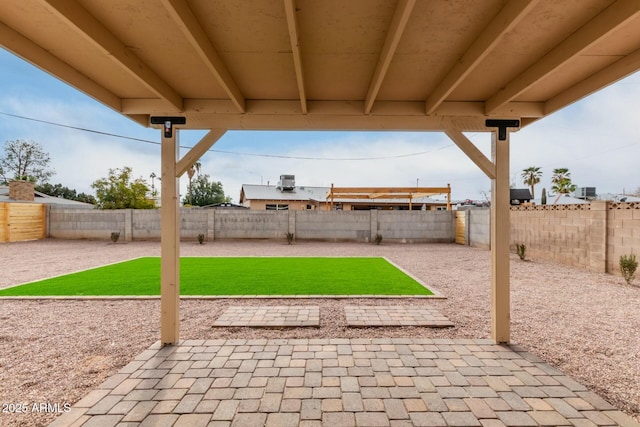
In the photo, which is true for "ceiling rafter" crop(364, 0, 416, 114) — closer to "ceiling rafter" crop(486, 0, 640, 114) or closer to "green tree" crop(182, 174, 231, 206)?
"ceiling rafter" crop(486, 0, 640, 114)

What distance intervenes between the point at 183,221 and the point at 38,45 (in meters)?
12.9

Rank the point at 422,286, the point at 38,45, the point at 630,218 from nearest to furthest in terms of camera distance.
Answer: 1. the point at 38,45
2. the point at 422,286
3. the point at 630,218

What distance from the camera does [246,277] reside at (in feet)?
21.0

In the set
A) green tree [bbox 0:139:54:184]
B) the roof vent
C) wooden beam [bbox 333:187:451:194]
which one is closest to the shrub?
wooden beam [bbox 333:187:451:194]

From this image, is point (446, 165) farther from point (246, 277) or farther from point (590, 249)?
point (246, 277)

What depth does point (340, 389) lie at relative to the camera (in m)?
2.35

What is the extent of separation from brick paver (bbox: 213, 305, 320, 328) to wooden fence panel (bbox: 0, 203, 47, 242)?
1458cm

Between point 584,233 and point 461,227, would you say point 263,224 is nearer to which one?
point 461,227

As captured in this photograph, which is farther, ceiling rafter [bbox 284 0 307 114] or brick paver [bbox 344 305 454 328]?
brick paver [bbox 344 305 454 328]

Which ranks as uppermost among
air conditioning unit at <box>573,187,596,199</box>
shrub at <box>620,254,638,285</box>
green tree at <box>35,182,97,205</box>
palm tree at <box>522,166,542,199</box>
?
palm tree at <box>522,166,542,199</box>

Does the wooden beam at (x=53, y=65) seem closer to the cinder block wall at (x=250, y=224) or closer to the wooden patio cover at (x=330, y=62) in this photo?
the wooden patio cover at (x=330, y=62)

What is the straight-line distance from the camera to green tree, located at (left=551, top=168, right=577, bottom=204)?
85.0 feet

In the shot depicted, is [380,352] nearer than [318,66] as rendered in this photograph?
No

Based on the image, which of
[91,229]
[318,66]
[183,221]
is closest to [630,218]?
[318,66]
